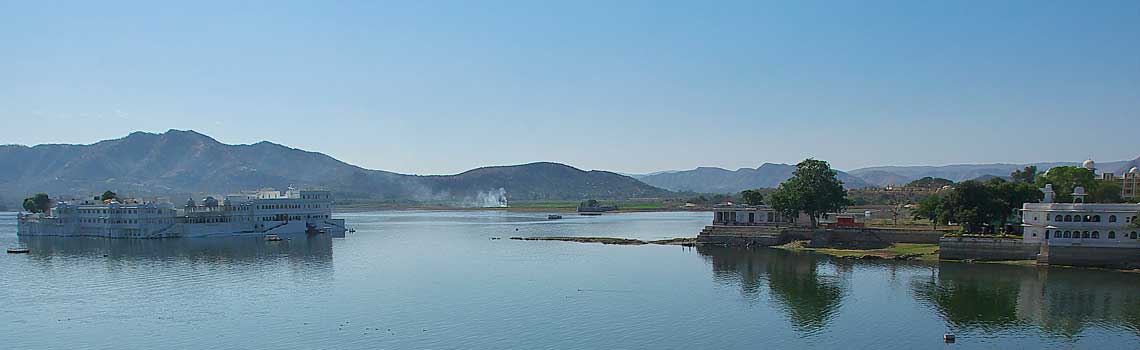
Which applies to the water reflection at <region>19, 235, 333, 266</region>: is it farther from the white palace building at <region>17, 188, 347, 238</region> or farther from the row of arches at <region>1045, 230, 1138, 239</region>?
the row of arches at <region>1045, 230, 1138, 239</region>

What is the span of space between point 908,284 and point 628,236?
4161cm

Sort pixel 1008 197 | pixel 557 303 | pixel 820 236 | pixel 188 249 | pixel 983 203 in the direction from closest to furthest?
pixel 557 303, pixel 983 203, pixel 1008 197, pixel 820 236, pixel 188 249

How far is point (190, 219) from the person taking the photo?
8062 cm

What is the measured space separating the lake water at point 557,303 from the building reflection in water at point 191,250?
0.77 m

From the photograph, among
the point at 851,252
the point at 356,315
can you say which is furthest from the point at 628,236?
the point at 356,315

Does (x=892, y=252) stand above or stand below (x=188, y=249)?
above

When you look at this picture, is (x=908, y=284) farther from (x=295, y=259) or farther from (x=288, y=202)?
(x=288, y=202)

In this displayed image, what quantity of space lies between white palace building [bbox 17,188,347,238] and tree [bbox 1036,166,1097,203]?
67.1m

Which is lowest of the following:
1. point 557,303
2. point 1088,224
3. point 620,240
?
point 557,303

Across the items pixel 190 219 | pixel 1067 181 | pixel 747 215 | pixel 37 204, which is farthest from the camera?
pixel 37 204

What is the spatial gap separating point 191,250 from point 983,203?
60.0 m

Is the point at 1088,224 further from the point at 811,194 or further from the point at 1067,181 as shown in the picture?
the point at 1067,181

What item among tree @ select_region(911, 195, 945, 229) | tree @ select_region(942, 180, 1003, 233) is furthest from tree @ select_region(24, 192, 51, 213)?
tree @ select_region(942, 180, 1003, 233)

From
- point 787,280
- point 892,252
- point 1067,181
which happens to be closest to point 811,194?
point 892,252
